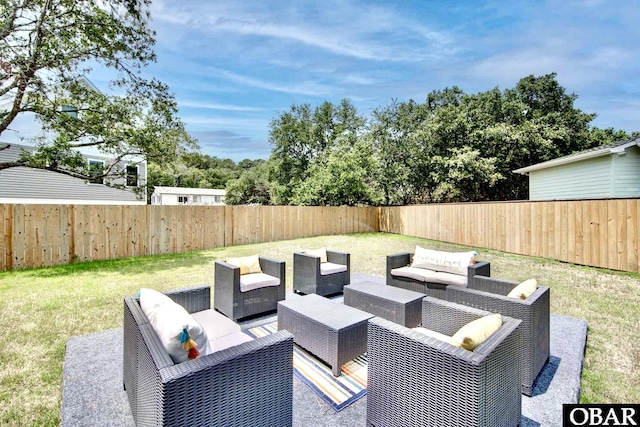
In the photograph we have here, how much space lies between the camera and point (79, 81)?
8336 mm

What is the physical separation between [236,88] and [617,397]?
1631 centimetres

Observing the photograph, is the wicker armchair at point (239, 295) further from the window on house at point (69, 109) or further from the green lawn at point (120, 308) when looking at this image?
the window on house at point (69, 109)

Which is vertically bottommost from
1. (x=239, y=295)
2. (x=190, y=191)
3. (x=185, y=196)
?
(x=239, y=295)

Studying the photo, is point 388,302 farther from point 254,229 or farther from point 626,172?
point 626,172

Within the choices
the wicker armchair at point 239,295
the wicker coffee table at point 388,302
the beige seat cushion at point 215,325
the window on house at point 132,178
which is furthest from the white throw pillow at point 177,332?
the window on house at point 132,178

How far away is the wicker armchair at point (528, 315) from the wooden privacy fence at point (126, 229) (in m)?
9.02

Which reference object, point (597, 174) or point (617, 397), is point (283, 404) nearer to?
point (617, 397)

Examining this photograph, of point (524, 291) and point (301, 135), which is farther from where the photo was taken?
point (301, 135)

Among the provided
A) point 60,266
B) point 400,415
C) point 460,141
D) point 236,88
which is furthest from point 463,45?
point 60,266

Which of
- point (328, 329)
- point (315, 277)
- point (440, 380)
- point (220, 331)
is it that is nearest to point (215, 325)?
point (220, 331)

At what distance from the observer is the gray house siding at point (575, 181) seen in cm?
1032

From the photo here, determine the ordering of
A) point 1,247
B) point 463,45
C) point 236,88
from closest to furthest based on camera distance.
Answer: point 1,247, point 463,45, point 236,88

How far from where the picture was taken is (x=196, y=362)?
4.87ft

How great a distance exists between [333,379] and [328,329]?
423 mm
